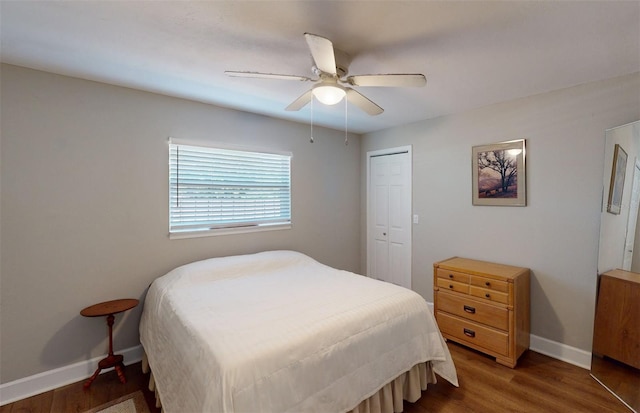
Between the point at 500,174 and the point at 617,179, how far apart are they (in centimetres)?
87

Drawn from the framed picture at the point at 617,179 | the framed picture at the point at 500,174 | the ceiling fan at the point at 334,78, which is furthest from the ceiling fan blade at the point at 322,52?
the framed picture at the point at 617,179

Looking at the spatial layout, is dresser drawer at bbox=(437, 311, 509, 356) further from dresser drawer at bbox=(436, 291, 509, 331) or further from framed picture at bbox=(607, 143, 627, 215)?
framed picture at bbox=(607, 143, 627, 215)

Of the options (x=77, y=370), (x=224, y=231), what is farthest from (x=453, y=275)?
(x=77, y=370)

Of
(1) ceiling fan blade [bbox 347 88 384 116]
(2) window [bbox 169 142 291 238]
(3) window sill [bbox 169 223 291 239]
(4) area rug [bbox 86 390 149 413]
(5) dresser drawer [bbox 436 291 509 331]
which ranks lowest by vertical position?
(4) area rug [bbox 86 390 149 413]

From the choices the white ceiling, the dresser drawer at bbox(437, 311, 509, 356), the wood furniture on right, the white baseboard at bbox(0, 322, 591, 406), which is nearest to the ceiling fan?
the white ceiling

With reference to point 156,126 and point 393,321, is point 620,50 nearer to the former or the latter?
point 393,321

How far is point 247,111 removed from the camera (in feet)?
10.5

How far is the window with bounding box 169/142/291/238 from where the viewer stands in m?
2.84

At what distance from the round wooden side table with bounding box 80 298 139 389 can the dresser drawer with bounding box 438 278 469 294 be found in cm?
283

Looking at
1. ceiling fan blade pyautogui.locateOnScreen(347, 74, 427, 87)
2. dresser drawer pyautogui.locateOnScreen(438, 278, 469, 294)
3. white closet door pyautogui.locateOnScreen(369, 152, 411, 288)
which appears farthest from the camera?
white closet door pyautogui.locateOnScreen(369, 152, 411, 288)

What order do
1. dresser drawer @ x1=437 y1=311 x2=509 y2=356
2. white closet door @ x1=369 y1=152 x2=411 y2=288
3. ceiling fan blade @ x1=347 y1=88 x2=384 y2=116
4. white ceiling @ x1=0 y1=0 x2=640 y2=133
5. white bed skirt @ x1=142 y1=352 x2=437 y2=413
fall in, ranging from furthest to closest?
white closet door @ x1=369 y1=152 x2=411 y2=288, dresser drawer @ x1=437 y1=311 x2=509 y2=356, ceiling fan blade @ x1=347 y1=88 x2=384 y2=116, white bed skirt @ x1=142 y1=352 x2=437 y2=413, white ceiling @ x1=0 y1=0 x2=640 y2=133

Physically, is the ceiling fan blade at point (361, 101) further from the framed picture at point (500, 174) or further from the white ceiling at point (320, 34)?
the framed picture at point (500, 174)

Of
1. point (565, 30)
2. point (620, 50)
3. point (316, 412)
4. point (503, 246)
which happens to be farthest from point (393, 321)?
point (620, 50)

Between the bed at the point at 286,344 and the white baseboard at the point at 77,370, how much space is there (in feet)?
1.52
